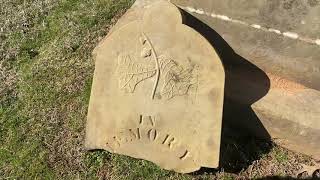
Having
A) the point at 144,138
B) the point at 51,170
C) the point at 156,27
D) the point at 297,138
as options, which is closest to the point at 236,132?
the point at 297,138

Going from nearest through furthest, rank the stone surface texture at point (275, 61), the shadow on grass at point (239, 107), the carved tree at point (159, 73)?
1. the stone surface texture at point (275, 61)
2. the carved tree at point (159, 73)
3. the shadow on grass at point (239, 107)

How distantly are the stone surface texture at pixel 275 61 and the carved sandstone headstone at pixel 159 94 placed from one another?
0.28 meters

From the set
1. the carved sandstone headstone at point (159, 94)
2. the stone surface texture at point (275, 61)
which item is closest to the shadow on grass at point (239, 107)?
the stone surface texture at point (275, 61)

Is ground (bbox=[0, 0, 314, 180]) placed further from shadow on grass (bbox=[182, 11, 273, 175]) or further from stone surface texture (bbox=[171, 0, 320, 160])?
stone surface texture (bbox=[171, 0, 320, 160])

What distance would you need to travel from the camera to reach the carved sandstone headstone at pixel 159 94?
360cm

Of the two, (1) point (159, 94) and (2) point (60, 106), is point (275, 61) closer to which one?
(1) point (159, 94)

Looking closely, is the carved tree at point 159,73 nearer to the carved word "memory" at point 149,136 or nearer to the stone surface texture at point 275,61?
the carved word "memory" at point 149,136

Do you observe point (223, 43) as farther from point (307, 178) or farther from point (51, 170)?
point (51, 170)

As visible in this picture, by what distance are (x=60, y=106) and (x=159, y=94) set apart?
1027 mm

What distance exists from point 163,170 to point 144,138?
0.89 feet

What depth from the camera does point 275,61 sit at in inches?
148

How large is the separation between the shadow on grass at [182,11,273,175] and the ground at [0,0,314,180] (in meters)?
0.01

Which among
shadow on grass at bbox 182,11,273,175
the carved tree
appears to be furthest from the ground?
the carved tree

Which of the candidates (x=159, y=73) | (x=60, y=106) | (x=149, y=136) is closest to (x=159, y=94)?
(x=159, y=73)
